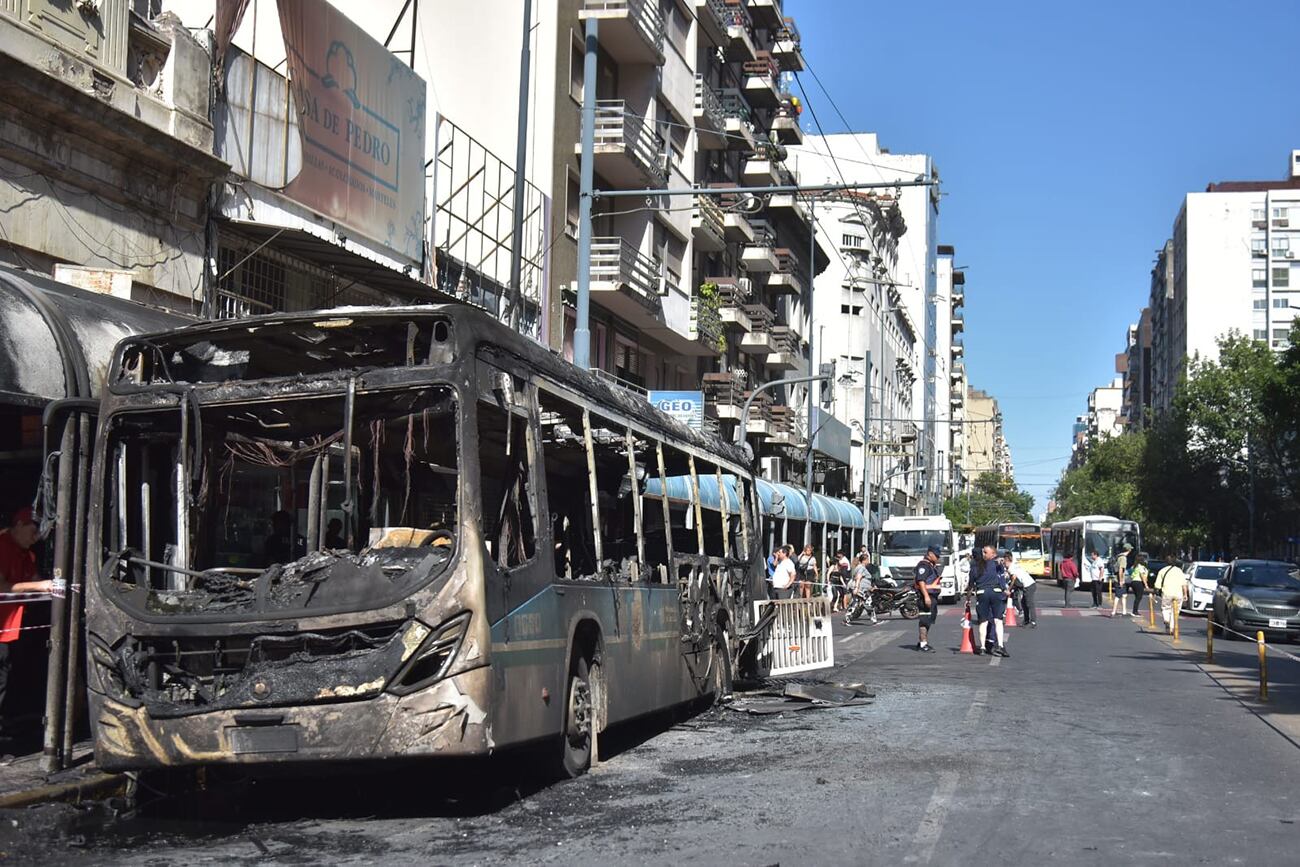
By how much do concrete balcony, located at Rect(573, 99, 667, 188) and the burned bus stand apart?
22.5m

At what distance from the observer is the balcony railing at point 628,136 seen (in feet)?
107

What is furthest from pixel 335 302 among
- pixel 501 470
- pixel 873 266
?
pixel 873 266

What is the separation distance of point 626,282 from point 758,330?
19.3 metres

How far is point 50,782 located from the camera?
30.8 feet

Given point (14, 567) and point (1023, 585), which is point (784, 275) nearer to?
point (1023, 585)

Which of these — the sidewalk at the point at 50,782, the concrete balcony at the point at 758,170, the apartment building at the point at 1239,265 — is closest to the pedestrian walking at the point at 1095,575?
the concrete balcony at the point at 758,170

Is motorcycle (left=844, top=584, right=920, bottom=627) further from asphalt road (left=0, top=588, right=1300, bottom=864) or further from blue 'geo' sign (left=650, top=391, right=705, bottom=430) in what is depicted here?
asphalt road (left=0, top=588, right=1300, bottom=864)

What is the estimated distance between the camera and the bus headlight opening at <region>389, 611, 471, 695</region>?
27.3 feet

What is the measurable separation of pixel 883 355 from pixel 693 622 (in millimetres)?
88117

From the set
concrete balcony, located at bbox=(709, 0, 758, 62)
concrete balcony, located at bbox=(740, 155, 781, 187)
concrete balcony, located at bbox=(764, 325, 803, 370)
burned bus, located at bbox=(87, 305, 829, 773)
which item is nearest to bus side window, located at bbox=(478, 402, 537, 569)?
burned bus, located at bbox=(87, 305, 829, 773)

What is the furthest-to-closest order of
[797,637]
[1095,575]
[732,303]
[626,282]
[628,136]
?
[732,303] < [1095,575] < [626,282] < [628,136] < [797,637]

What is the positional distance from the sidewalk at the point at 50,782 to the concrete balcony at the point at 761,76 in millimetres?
45297

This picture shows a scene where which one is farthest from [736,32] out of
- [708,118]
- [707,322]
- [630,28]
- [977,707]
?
[977,707]

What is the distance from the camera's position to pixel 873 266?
323 ft
